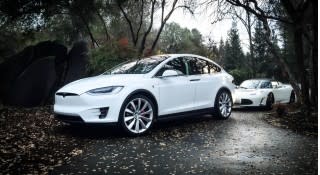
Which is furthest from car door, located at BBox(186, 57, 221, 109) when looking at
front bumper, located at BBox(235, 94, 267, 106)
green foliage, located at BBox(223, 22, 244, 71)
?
green foliage, located at BBox(223, 22, 244, 71)

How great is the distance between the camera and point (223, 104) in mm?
10156

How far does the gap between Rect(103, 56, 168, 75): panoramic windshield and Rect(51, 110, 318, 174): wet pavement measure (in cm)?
137

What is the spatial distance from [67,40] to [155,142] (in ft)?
61.2

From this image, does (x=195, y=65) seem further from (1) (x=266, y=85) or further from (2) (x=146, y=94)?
(1) (x=266, y=85)

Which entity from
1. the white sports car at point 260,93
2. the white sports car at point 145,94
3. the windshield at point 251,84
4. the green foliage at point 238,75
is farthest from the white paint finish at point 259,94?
the green foliage at point 238,75

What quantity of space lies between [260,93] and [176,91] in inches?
301

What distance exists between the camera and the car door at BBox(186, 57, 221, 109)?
9195 millimetres

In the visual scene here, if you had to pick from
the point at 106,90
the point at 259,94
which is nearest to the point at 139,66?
the point at 106,90

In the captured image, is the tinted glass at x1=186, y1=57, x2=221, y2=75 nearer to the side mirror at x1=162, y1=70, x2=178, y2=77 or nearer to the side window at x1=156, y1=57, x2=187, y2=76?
the side window at x1=156, y1=57, x2=187, y2=76

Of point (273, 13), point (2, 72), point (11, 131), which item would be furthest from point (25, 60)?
point (273, 13)

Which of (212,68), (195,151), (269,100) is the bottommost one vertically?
(195,151)

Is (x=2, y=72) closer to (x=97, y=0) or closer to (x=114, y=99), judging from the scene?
(x=114, y=99)

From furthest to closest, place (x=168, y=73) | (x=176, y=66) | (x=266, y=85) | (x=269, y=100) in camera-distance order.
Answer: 1. (x=266, y=85)
2. (x=269, y=100)
3. (x=176, y=66)
4. (x=168, y=73)

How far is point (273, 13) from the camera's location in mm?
11812
